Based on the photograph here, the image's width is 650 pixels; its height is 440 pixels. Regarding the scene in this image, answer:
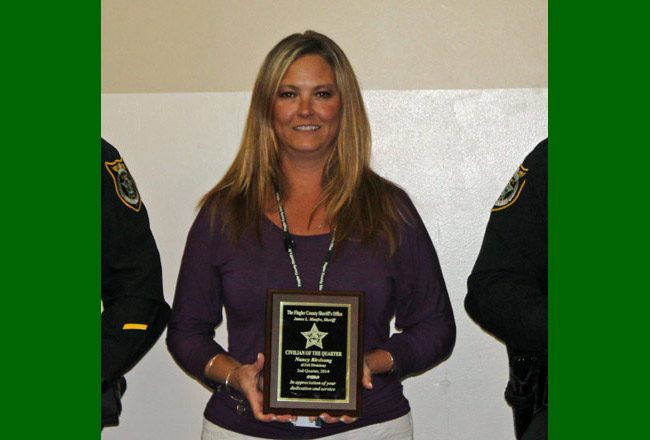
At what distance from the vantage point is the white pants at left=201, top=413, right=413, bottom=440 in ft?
8.10

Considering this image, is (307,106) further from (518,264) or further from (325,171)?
(518,264)

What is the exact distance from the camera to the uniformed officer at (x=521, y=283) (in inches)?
94.9

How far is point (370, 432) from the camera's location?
2482 millimetres

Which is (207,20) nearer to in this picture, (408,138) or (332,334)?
(408,138)

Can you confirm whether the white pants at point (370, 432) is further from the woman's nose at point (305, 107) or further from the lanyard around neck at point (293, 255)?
the woman's nose at point (305, 107)

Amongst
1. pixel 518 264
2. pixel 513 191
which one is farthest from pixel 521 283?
pixel 513 191

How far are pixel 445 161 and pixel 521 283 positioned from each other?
0.80 m

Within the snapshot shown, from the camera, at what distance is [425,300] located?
2.65m

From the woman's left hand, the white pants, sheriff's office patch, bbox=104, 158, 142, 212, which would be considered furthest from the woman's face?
the white pants

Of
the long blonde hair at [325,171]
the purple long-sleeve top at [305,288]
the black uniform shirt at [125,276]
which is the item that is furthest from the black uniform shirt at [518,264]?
the black uniform shirt at [125,276]

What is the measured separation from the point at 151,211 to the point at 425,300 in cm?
114

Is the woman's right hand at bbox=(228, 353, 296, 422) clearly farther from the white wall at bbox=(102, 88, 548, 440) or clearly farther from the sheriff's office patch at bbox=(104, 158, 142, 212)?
the white wall at bbox=(102, 88, 548, 440)

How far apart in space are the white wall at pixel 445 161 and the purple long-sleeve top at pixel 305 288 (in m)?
0.51

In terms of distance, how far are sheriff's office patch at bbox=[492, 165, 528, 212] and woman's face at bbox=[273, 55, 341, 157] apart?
21.2 inches
